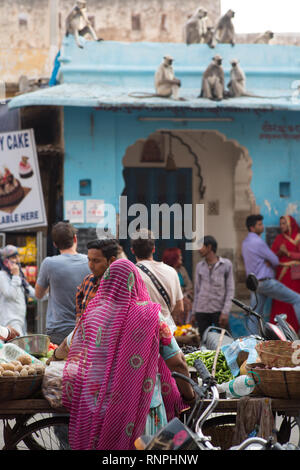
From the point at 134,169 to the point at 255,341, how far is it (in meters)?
7.56

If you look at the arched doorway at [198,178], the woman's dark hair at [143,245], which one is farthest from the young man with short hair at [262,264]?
the woman's dark hair at [143,245]

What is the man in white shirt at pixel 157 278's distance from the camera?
554 cm

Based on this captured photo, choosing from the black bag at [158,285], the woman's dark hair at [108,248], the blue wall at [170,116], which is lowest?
the black bag at [158,285]

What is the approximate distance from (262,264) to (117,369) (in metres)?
6.87

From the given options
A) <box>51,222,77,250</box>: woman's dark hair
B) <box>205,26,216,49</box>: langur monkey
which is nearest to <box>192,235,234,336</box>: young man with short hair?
<box>51,222,77,250</box>: woman's dark hair

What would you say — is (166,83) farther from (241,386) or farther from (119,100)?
(241,386)

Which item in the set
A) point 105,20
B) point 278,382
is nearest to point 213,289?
point 278,382

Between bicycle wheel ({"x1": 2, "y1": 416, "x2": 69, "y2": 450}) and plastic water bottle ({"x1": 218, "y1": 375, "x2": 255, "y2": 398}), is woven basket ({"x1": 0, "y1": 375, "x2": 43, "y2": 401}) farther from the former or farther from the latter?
plastic water bottle ({"x1": 218, "y1": 375, "x2": 255, "y2": 398})

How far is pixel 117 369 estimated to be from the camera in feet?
12.4

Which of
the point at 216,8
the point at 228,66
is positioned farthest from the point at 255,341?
the point at 216,8

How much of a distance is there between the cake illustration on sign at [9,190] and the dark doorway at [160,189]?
235 centimetres

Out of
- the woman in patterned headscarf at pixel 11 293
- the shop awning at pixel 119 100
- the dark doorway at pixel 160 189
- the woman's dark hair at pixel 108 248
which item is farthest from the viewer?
the dark doorway at pixel 160 189

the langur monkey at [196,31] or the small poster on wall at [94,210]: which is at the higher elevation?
the langur monkey at [196,31]

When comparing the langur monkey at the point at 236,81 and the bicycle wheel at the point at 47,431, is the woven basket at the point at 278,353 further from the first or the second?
the langur monkey at the point at 236,81
